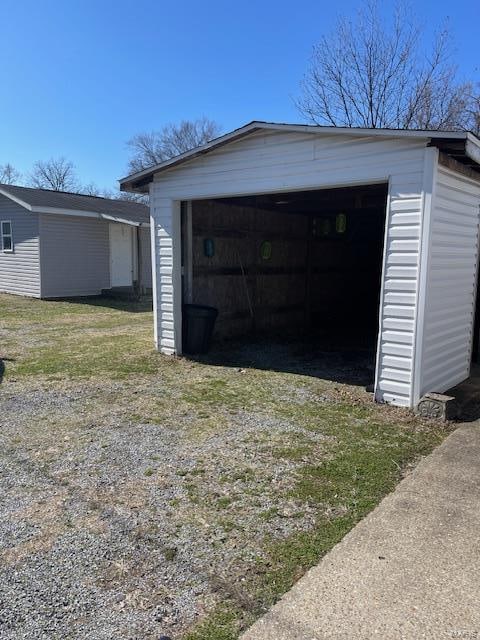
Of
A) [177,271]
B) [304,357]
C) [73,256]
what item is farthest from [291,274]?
[73,256]

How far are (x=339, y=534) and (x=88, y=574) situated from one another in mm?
1338

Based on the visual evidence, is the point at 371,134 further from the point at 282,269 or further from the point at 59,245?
the point at 59,245

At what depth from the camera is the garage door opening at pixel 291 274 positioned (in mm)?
7727

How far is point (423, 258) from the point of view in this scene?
15.5 ft

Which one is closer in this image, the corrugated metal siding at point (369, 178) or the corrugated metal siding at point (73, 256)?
the corrugated metal siding at point (369, 178)

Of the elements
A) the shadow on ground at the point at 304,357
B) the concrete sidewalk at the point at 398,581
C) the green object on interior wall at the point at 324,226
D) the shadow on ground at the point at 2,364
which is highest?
the green object on interior wall at the point at 324,226

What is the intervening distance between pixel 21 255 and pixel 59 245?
1.27 m

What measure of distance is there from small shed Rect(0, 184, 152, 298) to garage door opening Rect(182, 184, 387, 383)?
6454mm

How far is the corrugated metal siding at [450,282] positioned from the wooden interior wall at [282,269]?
396 cm

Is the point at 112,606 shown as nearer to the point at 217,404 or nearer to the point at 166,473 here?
the point at 166,473

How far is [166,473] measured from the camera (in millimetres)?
3436

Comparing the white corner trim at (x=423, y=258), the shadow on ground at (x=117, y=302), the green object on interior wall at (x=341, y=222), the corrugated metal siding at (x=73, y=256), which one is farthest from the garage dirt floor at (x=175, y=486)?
the corrugated metal siding at (x=73, y=256)

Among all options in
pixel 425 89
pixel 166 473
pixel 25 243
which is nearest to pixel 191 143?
pixel 425 89

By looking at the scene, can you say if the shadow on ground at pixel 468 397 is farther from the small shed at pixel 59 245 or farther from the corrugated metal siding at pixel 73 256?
the corrugated metal siding at pixel 73 256
